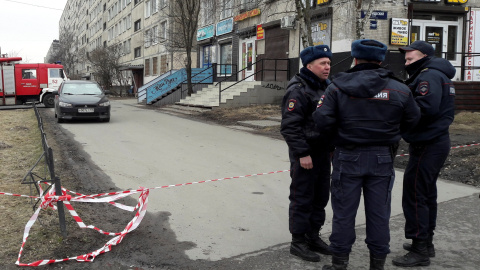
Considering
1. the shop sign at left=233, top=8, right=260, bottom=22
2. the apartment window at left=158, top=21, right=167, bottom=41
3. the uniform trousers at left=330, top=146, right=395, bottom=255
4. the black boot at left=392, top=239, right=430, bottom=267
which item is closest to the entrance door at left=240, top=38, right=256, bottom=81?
the shop sign at left=233, top=8, right=260, bottom=22

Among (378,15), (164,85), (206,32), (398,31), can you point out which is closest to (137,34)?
(206,32)

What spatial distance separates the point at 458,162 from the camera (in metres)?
7.73

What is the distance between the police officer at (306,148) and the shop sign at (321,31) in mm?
14643

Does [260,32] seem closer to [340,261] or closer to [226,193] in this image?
[226,193]

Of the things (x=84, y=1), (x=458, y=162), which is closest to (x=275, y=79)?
(x=458, y=162)

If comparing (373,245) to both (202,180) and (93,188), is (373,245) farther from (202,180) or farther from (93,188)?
(93,188)

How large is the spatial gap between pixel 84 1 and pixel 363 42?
95.3m

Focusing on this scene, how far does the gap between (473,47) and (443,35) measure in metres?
1.20

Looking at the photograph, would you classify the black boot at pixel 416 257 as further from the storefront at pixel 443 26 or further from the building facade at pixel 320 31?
the storefront at pixel 443 26

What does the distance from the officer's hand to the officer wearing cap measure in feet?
1.08

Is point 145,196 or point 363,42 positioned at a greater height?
point 363,42

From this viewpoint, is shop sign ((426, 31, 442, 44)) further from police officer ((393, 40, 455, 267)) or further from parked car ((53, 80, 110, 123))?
police officer ((393, 40, 455, 267))

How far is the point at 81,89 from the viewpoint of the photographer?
16016mm

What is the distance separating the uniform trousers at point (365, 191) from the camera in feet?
10.8
